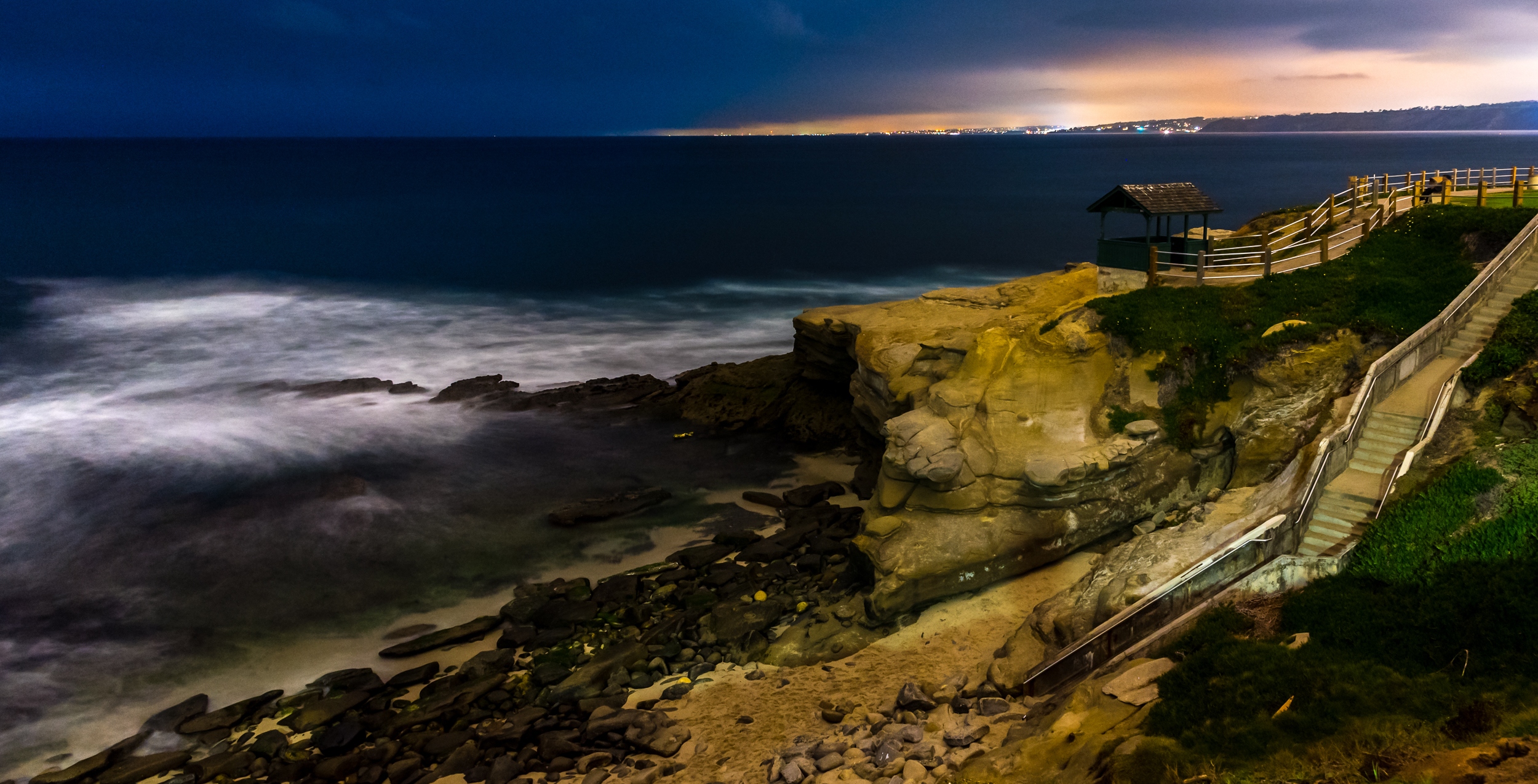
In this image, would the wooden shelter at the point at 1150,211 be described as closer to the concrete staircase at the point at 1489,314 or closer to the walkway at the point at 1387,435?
the concrete staircase at the point at 1489,314

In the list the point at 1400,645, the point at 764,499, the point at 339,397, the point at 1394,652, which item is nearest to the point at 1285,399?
the point at 1400,645

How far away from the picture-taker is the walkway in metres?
15.8

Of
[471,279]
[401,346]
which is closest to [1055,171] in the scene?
[471,279]

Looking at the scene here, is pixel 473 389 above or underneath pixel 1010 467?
underneath

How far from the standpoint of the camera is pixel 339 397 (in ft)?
138

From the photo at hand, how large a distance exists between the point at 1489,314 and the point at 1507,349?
10.4 feet

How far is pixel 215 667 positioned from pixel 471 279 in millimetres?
50859

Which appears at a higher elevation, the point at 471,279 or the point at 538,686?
the point at 471,279

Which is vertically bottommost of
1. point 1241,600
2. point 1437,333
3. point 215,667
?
point 215,667

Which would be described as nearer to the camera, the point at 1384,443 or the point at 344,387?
the point at 1384,443

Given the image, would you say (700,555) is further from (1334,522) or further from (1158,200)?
(1158,200)

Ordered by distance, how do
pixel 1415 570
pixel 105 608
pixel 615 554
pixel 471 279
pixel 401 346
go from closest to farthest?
pixel 1415 570 < pixel 105 608 < pixel 615 554 < pixel 401 346 < pixel 471 279

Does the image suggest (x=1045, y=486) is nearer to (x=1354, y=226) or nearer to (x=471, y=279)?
(x=1354, y=226)

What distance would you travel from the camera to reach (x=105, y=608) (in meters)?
24.0
